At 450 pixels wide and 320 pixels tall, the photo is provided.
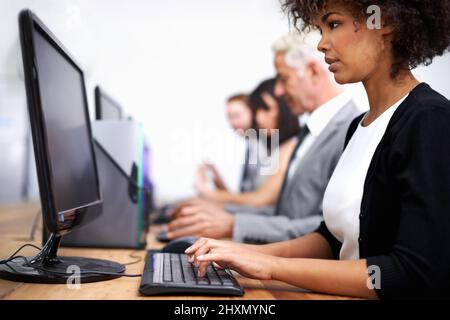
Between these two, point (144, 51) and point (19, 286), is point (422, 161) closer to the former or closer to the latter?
point (19, 286)

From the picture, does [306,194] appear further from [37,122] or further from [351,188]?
[37,122]

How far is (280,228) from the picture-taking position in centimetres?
161

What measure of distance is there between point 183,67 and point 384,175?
382 cm

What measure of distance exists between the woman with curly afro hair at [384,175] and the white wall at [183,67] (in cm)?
342

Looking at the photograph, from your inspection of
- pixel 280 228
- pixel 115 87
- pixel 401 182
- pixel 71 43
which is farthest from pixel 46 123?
pixel 115 87

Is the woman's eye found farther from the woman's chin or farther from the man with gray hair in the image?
the man with gray hair

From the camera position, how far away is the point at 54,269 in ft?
3.33

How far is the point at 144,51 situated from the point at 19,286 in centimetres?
374

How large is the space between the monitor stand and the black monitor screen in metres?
0.12

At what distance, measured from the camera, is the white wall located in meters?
4.42

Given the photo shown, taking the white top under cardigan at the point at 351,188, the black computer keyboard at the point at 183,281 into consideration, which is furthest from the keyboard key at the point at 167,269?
the white top under cardigan at the point at 351,188

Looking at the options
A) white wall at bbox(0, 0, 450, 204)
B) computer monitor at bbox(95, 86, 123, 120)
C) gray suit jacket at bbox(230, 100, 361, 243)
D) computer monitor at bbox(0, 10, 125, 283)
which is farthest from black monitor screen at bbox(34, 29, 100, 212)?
white wall at bbox(0, 0, 450, 204)

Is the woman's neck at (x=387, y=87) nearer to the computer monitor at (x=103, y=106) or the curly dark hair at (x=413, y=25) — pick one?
the curly dark hair at (x=413, y=25)

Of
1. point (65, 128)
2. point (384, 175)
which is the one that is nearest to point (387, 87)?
point (384, 175)
